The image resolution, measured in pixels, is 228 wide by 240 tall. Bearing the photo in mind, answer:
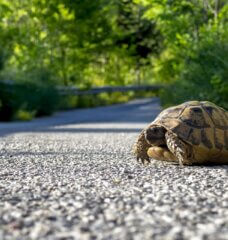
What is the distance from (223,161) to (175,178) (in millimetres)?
1799

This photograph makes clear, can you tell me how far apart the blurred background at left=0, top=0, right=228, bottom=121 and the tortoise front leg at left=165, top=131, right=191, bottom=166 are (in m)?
9.29

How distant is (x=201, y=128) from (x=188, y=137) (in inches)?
9.3

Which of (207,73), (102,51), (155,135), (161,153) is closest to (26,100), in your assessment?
(207,73)

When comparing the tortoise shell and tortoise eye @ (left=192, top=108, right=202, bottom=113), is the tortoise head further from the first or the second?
tortoise eye @ (left=192, top=108, right=202, bottom=113)

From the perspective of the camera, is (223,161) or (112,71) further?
(112,71)

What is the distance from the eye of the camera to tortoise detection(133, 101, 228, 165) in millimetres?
8102

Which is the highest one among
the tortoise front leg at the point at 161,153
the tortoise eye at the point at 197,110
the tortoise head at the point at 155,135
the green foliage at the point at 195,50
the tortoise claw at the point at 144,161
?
the green foliage at the point at 195,50

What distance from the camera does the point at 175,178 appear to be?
22.9 ft

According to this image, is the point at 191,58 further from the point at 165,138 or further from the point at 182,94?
the point at 165,138

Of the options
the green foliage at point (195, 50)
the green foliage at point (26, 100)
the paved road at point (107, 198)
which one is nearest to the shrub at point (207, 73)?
the green foliage at point (195, 50)

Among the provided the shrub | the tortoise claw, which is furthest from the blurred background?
the tortoise claw

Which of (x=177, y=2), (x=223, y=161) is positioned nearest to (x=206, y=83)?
(x=177, y=2)

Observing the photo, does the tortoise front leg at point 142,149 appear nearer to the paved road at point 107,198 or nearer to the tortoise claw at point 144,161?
the tortoise claw at point 144,161

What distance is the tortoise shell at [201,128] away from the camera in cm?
811
